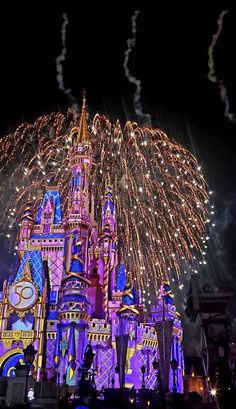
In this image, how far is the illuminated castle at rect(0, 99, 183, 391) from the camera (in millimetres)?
41188

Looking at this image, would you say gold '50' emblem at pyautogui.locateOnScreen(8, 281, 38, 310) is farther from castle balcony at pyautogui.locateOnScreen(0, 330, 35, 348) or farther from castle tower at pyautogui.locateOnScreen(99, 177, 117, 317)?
castle tower at pyautogui.locateOnScreen(99, 177, 117, 317)

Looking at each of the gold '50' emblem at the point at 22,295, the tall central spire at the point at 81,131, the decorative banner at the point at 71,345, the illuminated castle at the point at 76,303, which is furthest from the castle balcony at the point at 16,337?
the tall central spire at the point at 81,131

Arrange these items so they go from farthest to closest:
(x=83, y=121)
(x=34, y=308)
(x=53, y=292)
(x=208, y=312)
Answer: (x=83, y=121) < (x=53, y=292) < (x=34, y=308) < (x=208, y=312)

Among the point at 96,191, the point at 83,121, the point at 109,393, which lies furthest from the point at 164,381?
the point at 83,121

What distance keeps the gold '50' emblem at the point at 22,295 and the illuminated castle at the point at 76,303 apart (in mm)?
100

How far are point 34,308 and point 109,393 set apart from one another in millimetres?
22291

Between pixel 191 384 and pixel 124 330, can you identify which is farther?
pixel 191 384

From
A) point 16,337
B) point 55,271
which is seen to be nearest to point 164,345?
point 16,337

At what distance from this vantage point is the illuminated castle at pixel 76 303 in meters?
41.2

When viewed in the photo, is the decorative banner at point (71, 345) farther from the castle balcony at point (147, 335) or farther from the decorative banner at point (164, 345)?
the decorative banner at point (164, 345)

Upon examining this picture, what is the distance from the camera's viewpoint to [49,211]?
53.5 meters

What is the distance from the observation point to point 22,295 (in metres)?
44.5

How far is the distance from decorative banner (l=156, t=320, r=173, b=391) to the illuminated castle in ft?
18.6

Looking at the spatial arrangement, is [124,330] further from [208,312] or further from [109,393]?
[208,312]
